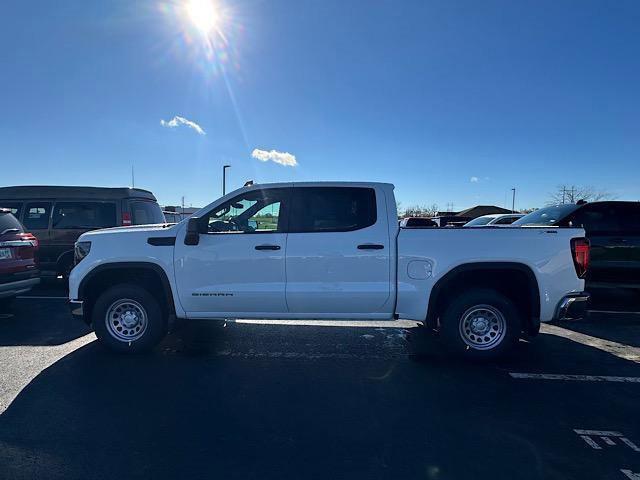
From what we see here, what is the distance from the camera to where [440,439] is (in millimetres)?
2875

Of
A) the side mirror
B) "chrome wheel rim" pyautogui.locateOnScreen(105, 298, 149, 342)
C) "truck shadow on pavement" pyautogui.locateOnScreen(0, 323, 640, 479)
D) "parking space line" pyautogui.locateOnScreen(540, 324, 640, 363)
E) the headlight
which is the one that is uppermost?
the side mirror

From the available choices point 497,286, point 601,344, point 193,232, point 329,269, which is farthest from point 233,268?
point 601,344

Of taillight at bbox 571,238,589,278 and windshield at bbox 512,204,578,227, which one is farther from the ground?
windshield at bbox 512,204,578,227

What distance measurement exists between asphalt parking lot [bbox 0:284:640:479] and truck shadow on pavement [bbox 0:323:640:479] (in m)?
0.01

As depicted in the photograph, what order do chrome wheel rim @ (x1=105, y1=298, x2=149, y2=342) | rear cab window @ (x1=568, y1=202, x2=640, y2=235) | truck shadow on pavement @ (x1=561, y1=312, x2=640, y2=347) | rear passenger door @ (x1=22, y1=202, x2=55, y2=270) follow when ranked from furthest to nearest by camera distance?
rear passenger door @ (x1=22, y1=202, x2=55, y2=270), rear cab window @ (x1=568, y1=202, x2=640, y2=235), truck shadow on pavement @ (x1=561, y1=312, x2=640, y2=347), chrome wheel rim @ (x1=105, y1=298, x2=149, y2=342)

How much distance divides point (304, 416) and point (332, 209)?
225 cm

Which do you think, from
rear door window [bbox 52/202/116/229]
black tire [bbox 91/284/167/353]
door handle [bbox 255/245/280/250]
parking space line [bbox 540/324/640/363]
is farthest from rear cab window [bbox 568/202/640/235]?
rear door window [bbox 52/202/116/229]

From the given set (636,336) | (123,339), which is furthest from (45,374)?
(636,336)

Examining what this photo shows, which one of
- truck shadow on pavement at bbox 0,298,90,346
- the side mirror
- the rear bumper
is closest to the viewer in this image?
the side mirror

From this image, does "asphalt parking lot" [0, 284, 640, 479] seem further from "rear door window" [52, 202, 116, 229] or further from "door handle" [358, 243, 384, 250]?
"rear door window" [52, 202, 116, 229]

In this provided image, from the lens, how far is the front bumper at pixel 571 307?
4180 millimetres

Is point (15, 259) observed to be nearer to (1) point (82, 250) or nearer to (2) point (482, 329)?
(1) point (82, 250)

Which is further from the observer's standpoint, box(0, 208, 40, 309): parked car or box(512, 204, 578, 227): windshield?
box(512, 204, 578, 227): windshield

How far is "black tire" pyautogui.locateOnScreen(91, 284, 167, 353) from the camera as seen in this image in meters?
4.49
